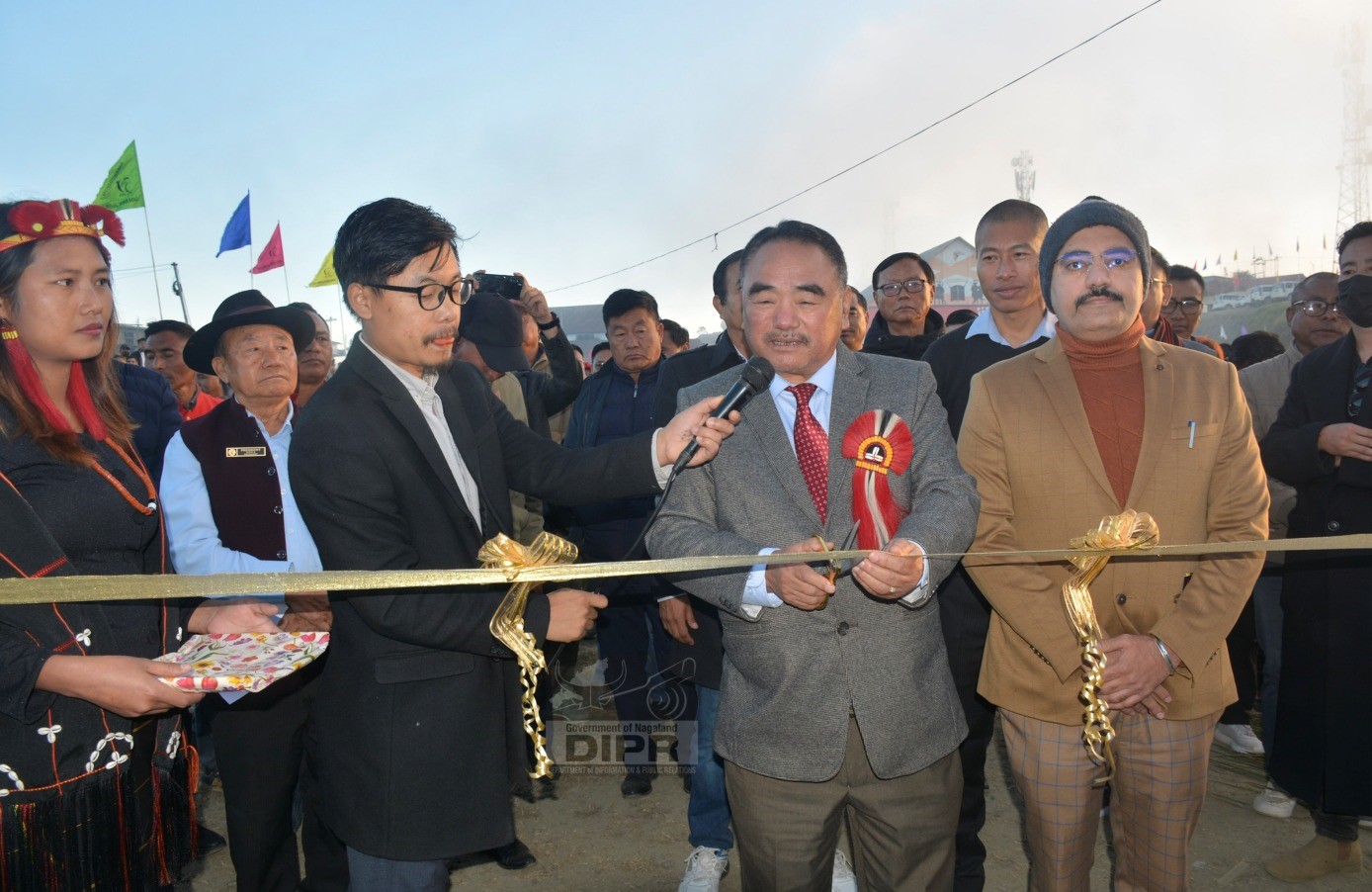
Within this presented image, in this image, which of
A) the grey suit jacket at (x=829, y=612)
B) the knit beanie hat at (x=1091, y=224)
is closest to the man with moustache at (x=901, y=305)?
the knit beanie hat at (x=1091, y=224)

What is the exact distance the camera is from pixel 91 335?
2.33m

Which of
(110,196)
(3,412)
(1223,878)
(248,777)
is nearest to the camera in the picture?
(3,412)

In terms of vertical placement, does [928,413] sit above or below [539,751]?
above

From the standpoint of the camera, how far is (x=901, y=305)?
5.45 meters

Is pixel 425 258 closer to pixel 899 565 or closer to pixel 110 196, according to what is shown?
pixel 899 565

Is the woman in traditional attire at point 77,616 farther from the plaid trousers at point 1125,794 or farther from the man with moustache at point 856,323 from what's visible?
the man with moustache at point 856,323

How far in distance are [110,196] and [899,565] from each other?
15.3 metres

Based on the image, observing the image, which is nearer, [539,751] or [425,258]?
[539,751]

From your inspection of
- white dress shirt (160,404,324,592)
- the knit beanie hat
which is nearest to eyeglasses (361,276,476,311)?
white dress shirt (160,404,324,592)

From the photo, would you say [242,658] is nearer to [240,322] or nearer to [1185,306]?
[240,322]

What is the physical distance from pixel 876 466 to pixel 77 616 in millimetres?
2156

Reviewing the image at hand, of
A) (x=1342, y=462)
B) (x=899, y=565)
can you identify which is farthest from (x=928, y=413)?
(x=1342, y=462)

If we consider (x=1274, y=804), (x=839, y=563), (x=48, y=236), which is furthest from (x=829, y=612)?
(x=1274, y=804)

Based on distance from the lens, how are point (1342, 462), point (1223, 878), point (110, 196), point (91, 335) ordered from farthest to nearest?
point (110, 196) < point (1223, 878) < point (1342, 462) < point (91, 335)
